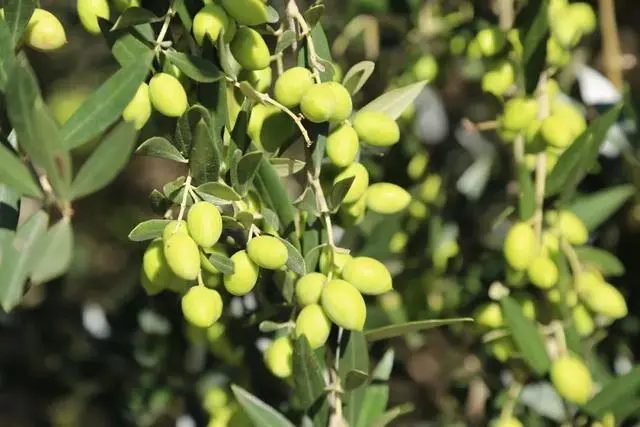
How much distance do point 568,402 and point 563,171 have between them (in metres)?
0.21

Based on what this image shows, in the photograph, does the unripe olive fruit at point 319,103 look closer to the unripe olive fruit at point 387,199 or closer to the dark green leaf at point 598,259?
the unripe olive fruit at point 387,199

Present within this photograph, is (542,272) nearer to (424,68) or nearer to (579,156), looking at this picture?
(579,156)

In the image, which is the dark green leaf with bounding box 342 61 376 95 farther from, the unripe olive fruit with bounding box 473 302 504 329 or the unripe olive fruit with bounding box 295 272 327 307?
the unripe olive fruit with bounding box 473 302 504 329

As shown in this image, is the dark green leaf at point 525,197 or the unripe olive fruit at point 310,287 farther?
the dark green leaf at point 525,197

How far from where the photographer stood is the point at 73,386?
1137 mm

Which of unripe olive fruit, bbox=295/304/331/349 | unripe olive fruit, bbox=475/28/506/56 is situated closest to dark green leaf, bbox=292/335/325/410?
unripe olive fruit, bbox=295/304/331/349

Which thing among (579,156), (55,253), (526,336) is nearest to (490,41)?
(579,156)

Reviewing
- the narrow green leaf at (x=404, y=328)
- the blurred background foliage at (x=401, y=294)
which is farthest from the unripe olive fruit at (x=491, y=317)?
the narrow green leaf at (x=404, y=328)

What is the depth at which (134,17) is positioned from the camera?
596mm

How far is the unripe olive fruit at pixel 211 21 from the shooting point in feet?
1.96

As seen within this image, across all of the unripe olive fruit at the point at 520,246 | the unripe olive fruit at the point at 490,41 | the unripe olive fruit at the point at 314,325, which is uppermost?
the unripe olive fruit at the point at 490,41

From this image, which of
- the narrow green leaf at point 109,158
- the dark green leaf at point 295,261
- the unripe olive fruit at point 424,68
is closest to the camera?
the narrow green leaf at point 109,158

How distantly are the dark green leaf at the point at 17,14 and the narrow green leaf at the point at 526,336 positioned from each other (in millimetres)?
420

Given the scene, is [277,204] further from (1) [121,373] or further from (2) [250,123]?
(1) [121,373]
